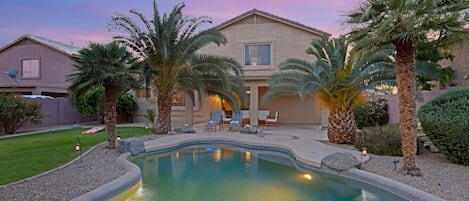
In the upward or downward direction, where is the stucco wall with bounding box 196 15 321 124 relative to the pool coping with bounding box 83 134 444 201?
upward

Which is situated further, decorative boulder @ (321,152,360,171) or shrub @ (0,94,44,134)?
shrub @ (0,94,44,134)

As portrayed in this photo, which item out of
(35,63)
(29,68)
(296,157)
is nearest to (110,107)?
(296,157)

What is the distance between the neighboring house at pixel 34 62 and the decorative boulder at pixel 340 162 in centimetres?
2633

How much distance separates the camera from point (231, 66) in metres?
20.3

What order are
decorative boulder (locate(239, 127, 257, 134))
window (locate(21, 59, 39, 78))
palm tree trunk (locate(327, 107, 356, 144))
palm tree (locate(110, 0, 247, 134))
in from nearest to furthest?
1. palm tree trunk (locate(327, 107, 356, 144))
2. palm tree (locate(110, 0, 247, 134))
3. decorative boulder (locate(239, 127, 257, 134))
4. window (locate(21, 59, 39, 78))

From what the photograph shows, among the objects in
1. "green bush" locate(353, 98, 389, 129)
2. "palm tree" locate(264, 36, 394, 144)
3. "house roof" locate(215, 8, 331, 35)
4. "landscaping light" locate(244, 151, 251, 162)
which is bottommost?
"landscaping light" locate(244, 151, 251, 162)

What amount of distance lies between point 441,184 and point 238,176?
553cm

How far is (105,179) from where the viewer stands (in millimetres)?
8602

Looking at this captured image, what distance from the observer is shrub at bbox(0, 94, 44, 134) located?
18239 millimetres

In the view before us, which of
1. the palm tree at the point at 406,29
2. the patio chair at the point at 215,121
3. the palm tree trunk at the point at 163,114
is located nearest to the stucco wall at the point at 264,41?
the patio chair at the point at 215,121

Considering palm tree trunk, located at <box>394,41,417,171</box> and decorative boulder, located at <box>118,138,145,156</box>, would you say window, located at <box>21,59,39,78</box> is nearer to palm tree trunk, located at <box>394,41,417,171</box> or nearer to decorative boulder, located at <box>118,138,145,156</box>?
decorative boulder, located at <box>118,138,145,156</box>

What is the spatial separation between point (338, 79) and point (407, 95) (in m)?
5.80

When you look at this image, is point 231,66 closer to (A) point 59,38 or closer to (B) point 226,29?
(B) point 226,29

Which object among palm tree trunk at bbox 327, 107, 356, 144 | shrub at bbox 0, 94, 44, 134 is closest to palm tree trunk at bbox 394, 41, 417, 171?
palm tree trunk at bbox 327, 107, 356, 144
